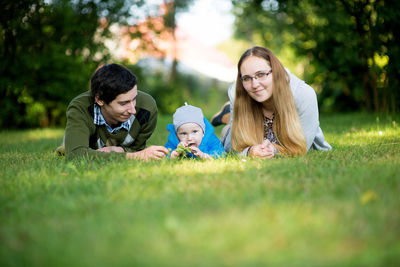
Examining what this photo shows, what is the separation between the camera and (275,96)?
3906 mm

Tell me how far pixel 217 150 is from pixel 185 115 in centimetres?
59

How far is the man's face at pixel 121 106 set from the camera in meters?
3.95

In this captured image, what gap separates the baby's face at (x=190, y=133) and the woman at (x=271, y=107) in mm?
401

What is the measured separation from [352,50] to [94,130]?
7.20 m

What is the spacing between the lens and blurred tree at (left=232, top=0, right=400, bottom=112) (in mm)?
7871

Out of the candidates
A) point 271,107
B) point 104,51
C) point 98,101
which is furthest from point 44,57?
point 271,107

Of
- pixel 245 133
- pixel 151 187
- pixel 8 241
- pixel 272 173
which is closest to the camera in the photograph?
pixel 8 241

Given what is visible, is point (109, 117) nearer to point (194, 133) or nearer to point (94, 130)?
point (94, 130)

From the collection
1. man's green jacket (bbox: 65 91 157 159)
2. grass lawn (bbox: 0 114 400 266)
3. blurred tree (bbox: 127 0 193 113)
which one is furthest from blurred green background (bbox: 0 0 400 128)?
grass lawn (bbox: 0 114 400 266)

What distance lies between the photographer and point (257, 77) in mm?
3854

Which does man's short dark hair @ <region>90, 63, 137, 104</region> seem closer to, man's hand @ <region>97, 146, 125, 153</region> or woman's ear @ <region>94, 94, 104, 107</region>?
woman's ear @ <region>94, 94, 104, 107</region>

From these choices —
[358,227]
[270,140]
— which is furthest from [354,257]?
[270,140]

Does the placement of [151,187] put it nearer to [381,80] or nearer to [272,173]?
[272,173]

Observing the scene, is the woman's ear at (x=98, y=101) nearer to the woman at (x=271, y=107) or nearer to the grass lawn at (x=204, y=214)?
the grass lawn at (x=204, y=214)
